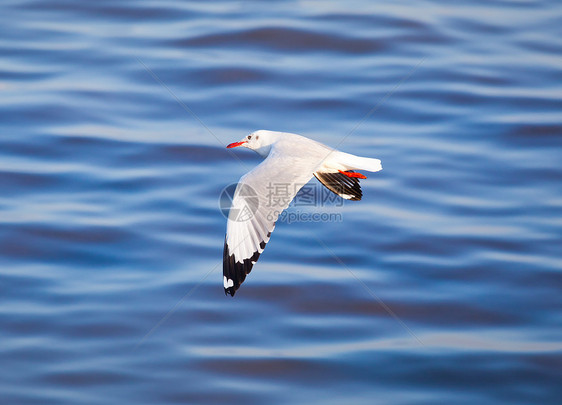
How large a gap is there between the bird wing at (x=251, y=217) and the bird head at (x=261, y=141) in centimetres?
100

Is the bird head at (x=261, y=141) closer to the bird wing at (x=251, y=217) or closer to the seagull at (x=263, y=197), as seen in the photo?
the seagull at (x=263, y=197)

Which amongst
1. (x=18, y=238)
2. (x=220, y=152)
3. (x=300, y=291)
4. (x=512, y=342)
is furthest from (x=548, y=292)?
(x=18, y=238)

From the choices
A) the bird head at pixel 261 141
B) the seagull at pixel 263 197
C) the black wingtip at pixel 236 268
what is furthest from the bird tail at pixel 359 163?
the black wingtip at pixel 236 268

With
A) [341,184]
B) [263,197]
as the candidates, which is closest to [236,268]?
[263,197]

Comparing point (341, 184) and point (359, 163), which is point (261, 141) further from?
point (359, 163)

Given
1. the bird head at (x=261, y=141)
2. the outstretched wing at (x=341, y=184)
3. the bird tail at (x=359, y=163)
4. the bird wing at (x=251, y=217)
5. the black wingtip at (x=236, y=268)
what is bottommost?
the black wingtip at (x=236, y=268)

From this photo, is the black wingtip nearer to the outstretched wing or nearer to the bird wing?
the bird wing

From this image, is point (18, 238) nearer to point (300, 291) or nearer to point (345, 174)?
point (300, 291)

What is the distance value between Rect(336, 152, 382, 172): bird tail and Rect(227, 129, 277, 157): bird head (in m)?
0.72

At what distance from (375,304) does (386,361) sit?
777 mm

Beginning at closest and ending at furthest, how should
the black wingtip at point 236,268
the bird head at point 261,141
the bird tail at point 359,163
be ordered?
the black wingtip at point 236,268, the bird tail at point 359,163, the bird head at point 261,141

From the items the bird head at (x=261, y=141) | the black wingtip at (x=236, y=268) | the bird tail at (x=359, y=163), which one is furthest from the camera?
the bird head at (x=261, y=141)

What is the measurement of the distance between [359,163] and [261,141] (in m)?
1.02

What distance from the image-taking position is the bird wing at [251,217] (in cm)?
624
